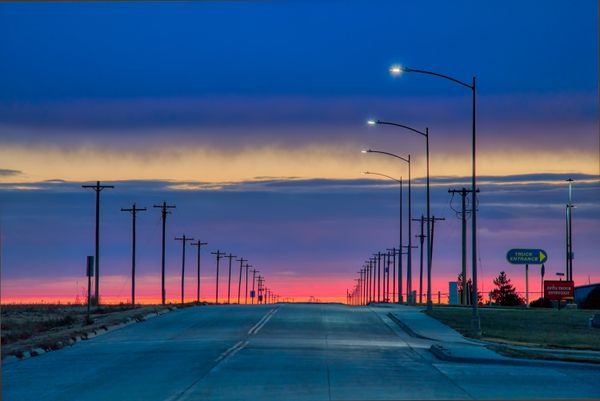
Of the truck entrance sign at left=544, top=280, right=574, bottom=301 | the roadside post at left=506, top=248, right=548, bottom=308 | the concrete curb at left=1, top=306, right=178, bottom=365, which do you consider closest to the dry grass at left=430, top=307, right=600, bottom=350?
the concrete curb at left=1, top=306, right=178, bottom=365

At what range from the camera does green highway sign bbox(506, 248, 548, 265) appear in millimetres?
106438

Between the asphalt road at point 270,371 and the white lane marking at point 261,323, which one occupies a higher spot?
the white lane marking at point 261,323

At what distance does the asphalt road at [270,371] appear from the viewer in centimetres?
2267

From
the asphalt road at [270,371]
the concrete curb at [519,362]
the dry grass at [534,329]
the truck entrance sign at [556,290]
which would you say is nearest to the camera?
the asphalt road at [270,371]

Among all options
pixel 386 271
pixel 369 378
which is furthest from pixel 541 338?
pixel 386 271

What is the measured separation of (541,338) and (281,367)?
1728 centimetres

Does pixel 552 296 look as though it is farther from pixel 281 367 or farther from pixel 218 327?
pixel 281 367

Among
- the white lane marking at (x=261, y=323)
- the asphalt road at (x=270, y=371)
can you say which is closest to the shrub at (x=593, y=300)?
the white lane marking at (x=261, y=323)

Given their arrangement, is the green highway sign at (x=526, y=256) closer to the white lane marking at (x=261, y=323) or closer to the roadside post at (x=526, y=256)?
the roadside post at (x=526, y=256)

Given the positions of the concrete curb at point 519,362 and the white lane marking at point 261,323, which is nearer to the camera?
the concrete curb at point 519,362

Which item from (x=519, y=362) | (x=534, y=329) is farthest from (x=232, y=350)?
(x=534, y=329)

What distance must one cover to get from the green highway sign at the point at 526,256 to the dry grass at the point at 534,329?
41.6m

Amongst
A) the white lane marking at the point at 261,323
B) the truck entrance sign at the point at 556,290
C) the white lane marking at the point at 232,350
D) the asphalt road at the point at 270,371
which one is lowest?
the asphalt road at the point at 270,371

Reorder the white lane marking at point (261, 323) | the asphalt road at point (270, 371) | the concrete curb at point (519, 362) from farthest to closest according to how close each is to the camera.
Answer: the white lane marking at point (261, 323)
the concrete curb at point (519, 362)
the asphalt road at point (270, 371)
